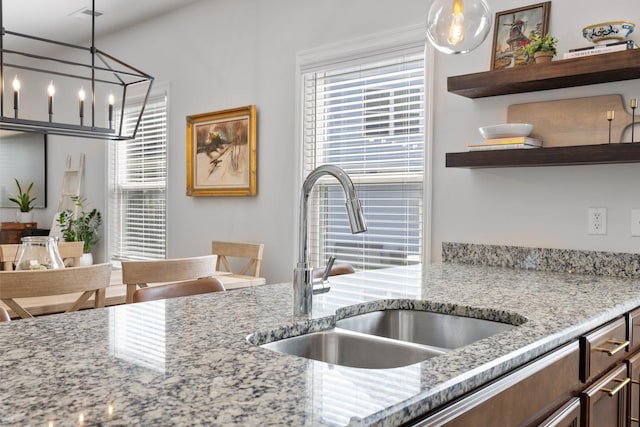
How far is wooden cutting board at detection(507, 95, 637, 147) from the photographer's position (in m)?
2.30

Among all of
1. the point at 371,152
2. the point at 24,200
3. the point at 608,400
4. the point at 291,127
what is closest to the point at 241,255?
the point at 291,127

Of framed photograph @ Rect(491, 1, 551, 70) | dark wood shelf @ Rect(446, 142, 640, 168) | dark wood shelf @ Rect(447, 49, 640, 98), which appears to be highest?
framed photograph @ Rect(491, 1, 551, 70)

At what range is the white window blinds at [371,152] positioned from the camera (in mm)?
3039

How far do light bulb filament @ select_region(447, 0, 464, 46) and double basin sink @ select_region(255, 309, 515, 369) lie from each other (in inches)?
35.6

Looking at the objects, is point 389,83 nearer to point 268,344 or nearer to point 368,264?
point 368,264

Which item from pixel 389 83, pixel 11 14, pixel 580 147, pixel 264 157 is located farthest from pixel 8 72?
pixel 580 147

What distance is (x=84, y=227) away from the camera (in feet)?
16.9

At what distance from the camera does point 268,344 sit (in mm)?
1236

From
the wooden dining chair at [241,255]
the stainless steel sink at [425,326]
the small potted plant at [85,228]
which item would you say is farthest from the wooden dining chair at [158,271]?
the small potted plant at [85,228]

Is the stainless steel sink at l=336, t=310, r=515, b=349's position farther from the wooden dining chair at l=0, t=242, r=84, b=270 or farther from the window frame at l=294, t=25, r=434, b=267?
the wooden dining chair at l=0, t=242, r=84, b=270

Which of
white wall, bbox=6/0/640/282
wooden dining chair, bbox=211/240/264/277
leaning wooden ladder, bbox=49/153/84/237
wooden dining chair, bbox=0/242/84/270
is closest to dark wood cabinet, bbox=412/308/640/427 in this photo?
white wall, bbox=6/0/640/282

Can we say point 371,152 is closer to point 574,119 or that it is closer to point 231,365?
point 574,119

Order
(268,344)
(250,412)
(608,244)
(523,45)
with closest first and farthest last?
(250,412)
(268,344)
(608,244)
(523,45)

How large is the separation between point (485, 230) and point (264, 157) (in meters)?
1.67
